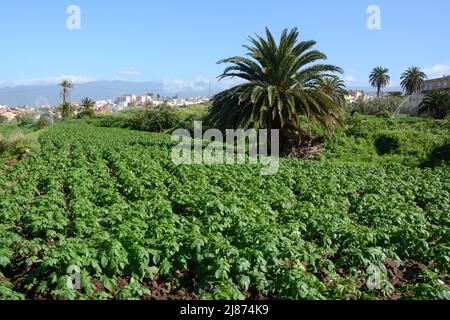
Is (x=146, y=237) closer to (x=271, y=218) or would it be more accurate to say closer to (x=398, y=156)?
(x=271, y=218)

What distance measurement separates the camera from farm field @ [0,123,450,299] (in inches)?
216

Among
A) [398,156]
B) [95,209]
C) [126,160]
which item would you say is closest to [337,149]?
[398,156]

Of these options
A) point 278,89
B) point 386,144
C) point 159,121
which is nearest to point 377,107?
point 159,121

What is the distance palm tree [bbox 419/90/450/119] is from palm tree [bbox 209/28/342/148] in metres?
26.8

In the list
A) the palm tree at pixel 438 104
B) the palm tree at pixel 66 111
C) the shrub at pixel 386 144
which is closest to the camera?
the shrub at pixel 386 144

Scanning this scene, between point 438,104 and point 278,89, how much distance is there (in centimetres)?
2930

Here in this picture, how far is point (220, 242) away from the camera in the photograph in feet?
20.4

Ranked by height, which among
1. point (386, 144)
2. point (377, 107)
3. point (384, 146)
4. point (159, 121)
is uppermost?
point (377, 107)

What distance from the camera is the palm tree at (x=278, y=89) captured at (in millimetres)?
19406

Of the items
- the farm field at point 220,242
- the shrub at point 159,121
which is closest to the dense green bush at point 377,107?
the shrub at point 159,121

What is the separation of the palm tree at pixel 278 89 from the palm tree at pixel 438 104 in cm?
2681

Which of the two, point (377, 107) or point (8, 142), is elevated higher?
point (377, 107)

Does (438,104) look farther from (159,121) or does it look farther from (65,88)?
(65,88)

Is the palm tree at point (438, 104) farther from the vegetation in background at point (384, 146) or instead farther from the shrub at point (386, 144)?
the shrub at point (386, 144)
